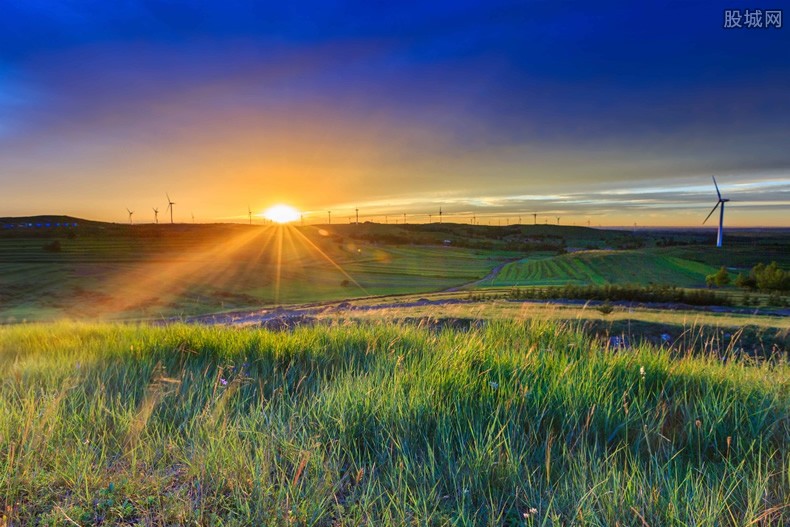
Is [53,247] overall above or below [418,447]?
above

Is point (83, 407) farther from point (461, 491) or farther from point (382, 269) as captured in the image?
point (382, 269)

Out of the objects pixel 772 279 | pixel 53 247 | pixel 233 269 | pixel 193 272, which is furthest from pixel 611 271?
pixel 53 247

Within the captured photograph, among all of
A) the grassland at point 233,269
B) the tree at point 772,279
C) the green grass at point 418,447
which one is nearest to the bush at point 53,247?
the grassland at point 233,269

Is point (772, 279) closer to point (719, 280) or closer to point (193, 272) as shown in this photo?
point (719, 280)

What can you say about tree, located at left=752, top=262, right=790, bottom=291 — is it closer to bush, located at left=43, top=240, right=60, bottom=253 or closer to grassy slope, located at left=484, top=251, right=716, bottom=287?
grassy slope, located at left=484, top=251, right=716, bottom=287

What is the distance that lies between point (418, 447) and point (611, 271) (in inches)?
4352

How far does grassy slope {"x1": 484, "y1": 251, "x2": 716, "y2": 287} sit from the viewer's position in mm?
89812

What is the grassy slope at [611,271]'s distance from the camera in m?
89.8

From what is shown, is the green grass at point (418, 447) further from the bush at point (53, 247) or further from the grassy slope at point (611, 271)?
the bush at point (53, 247)

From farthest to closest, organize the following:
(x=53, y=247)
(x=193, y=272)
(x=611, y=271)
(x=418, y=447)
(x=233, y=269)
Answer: (x=611, y=271), (x=53, y=247), (x=233, y=269), (x=193, y=272), (x=418, y=447)

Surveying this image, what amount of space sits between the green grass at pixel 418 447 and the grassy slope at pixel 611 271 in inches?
3321

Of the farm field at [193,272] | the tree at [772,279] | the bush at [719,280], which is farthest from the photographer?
the bush at [719,280]

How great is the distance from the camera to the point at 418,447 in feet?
8.46

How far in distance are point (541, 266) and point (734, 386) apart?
112590 millimetres
